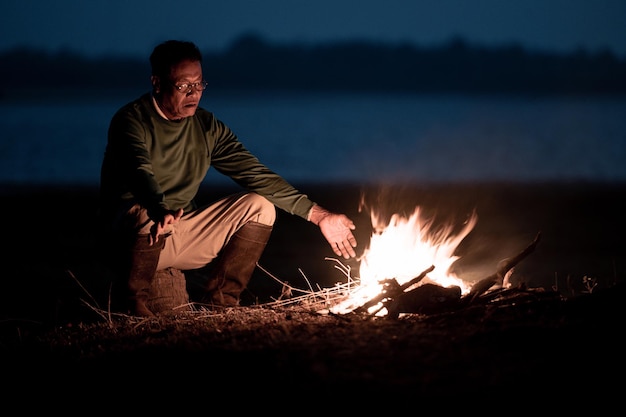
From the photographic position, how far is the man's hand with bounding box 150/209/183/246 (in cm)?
498

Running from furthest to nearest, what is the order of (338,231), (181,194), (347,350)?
(181,194) < (338,231) < (347,350)

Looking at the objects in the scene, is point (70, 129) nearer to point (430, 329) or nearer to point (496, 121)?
point (496, 121)

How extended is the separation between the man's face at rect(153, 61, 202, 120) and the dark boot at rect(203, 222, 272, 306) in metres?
0.86

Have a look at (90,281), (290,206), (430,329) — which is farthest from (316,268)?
(430,329)

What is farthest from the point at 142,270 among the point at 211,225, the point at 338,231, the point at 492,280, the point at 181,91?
the point at 492,280

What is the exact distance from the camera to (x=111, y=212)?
5.66 m

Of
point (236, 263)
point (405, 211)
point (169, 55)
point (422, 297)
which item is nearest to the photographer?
point (422, 297)

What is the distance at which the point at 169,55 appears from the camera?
5.51 metres

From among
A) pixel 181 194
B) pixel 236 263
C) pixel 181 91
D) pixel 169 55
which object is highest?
pixel 169 55

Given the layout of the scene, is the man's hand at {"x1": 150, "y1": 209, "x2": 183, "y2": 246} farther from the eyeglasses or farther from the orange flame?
the orange flame

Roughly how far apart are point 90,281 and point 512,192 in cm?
936

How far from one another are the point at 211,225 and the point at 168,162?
490mm

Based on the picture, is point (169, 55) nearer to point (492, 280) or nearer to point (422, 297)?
point (422, 297)

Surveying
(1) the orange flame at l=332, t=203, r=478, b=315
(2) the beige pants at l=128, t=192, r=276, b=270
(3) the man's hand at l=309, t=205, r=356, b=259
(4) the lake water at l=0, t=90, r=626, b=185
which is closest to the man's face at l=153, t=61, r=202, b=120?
(2) the beige pants at l=128, t=192, r=276, b=270
